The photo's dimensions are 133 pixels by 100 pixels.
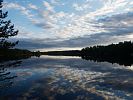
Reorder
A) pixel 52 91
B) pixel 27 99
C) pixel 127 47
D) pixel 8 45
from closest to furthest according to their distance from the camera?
1. pixel 8 45
2. pixel 27 99
3. pixel 52 91
4. pixel 127 47

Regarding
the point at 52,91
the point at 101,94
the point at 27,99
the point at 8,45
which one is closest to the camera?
the point at 8,45

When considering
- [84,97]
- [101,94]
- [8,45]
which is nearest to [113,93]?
[101,94]

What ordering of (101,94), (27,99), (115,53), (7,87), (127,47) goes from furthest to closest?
1. (115,53)
2. (127,47)
3. (7,87)
4. (101,94)
5. (27,99)

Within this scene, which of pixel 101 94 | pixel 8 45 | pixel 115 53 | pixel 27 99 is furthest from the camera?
pixel 115 53

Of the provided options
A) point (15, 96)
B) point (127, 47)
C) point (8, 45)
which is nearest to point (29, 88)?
point (15, 96)

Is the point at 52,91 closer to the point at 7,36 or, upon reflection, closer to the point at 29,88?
the point at 29,88

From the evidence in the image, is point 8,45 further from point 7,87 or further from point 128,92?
point 128,92

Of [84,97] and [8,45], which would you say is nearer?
[8,45]

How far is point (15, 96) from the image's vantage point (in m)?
34.5

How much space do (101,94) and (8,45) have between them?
43.7 feet

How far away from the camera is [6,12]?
30.3 metres

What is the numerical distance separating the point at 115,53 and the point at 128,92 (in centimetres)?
16196

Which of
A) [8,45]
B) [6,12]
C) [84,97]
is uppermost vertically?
[6,12]

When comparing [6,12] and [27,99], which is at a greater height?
[6,12]
